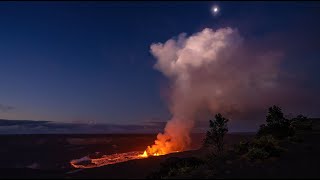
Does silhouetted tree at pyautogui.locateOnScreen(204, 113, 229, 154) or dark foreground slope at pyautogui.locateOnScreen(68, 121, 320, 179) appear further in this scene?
silhouetted tree at pyautogui.locateOnScreen(204, 113, 229, 154)

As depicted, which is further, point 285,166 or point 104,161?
point 104,161

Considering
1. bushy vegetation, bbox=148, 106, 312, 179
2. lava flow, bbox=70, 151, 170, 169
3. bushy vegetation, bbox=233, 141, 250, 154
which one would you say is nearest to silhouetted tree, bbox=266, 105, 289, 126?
bushy vegetation, bbox=148, 106, 312, 179

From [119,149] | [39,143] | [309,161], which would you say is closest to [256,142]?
[309,161]

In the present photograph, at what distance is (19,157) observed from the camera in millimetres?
132875

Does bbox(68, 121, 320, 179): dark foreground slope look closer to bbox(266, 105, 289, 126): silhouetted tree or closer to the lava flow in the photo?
bbox(266, 105, 289, 126): silhouetted tree

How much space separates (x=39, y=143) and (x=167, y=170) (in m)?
144

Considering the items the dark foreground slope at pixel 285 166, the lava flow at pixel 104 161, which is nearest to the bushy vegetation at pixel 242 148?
the dark foreground slope at pixel 285 166

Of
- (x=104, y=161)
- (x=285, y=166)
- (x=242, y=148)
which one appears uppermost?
(x=242, y=148)

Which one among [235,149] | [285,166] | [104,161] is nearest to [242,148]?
[235,149]

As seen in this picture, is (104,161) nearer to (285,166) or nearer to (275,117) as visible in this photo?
(275,117)

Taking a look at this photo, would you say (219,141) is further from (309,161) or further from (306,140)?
(309,161)

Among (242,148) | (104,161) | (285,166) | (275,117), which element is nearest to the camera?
(285,166)

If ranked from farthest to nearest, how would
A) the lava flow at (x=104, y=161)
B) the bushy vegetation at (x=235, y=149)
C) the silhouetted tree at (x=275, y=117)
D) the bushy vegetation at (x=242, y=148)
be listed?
the lava flow at (x=104, y=161)
the silhouetted tree at (x=275, y=117)
the bushy vegetation at (x=242, y=148)
the bushy vegetation at (x=235, y=149)

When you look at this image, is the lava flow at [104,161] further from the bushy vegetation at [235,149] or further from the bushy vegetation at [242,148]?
the bushy vegetation at [242,148]
